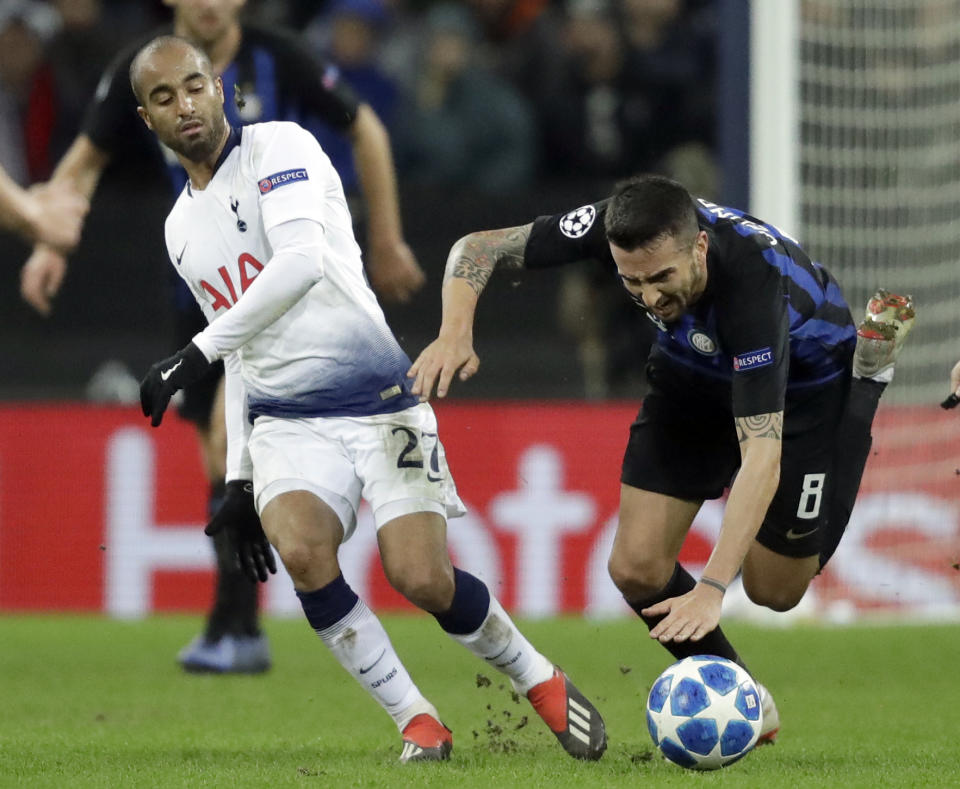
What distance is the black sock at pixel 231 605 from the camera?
7.66 metres

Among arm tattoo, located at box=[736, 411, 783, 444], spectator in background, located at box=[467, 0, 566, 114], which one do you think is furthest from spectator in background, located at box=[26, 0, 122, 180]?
arm tattoo, located at box=[736, 411, 783, 444]

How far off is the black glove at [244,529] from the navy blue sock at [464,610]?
61 cm

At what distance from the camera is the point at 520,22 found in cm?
1287

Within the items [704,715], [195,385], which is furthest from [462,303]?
[195,385]

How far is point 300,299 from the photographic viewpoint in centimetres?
525

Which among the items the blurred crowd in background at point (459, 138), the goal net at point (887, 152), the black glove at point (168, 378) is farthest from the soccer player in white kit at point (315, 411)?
the blurred crowd in background at point (459, 138)

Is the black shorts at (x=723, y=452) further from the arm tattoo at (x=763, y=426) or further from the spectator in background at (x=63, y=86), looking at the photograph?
the spectator in background at (x=63, y=86)

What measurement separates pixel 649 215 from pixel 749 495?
788 mm

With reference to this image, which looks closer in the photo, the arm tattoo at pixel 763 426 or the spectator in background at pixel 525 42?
the arm tattoo at pixel 763 426

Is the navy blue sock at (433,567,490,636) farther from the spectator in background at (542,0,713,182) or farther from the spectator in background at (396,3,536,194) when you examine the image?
the spectator in background at (542,0,713,182)

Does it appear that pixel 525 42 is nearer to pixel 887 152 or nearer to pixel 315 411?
pixel 887 152

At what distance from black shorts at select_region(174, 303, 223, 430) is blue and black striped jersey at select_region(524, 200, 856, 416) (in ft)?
8.73

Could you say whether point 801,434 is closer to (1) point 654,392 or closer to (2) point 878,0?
(1) point 654,392

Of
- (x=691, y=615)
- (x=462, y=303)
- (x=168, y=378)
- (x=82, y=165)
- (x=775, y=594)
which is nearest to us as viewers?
(x=691, y=615)
